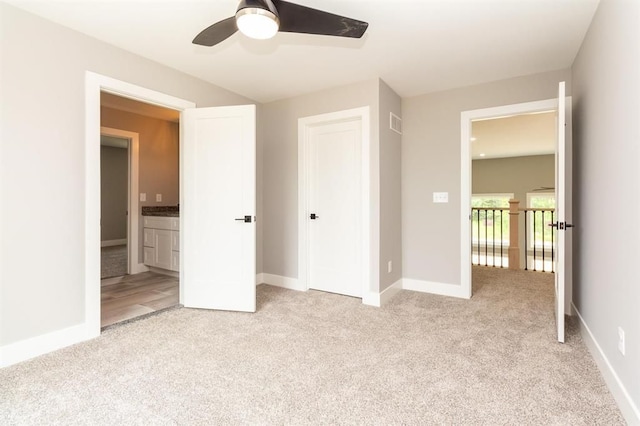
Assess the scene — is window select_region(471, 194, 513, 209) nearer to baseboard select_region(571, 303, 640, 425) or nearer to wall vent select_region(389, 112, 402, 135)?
wall vent select_region(389, 112, 402, 135)

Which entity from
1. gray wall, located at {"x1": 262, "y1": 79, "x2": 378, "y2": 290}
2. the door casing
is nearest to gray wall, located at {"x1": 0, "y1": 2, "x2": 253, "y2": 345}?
gray wall, located at {"x1": 262, "y1": 79, "x2": 378, "y2": 290}

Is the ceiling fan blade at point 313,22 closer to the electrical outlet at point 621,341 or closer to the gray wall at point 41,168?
the gray wall at point 41,168

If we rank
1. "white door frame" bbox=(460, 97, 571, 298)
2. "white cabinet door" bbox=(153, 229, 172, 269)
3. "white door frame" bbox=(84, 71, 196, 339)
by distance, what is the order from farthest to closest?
"white cabinet door" bbox=(153, 229, 172, 269), "white door frame" bbox=(460, 97, 571, 298), "white door frame" bbox=(84, 71, 196, 339)

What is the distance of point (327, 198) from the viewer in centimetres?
372

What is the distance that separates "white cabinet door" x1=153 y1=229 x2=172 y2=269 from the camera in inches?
172

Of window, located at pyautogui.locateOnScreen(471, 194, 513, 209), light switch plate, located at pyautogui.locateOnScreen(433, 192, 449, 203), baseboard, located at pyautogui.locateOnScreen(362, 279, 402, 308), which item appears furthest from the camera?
window, located at pyautogui.locateOnScreen(471, 194, 513, 209)

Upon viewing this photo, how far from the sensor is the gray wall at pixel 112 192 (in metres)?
7.39

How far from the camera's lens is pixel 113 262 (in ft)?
17.6

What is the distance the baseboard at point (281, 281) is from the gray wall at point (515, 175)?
7.43m

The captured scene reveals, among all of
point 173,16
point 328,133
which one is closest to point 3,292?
point 173,16

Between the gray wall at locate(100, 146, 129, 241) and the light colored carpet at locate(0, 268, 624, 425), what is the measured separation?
5.76 meters

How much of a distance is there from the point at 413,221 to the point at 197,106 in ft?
8.99

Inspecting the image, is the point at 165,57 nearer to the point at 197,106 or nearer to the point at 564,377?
the point at 197,106

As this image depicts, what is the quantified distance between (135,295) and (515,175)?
983cm
